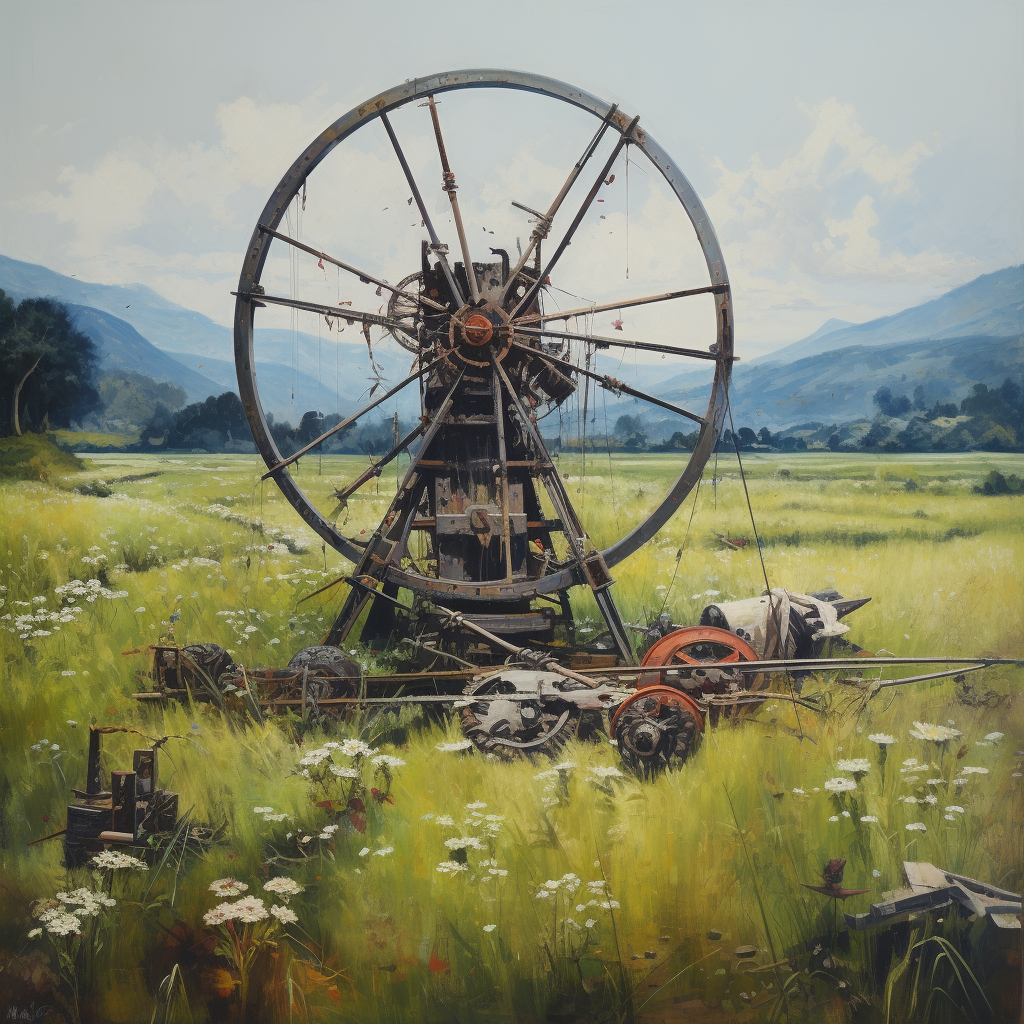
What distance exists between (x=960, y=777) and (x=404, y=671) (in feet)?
10.2

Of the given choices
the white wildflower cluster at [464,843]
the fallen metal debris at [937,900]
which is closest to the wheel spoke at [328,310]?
the white wildflower cluster at [464,843]

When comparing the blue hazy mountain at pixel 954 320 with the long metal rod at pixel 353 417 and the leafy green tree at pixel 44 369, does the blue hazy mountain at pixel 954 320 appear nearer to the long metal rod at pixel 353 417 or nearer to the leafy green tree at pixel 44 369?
the long metal rod at pixel 353 417

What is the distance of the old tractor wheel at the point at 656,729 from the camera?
12.7 ft

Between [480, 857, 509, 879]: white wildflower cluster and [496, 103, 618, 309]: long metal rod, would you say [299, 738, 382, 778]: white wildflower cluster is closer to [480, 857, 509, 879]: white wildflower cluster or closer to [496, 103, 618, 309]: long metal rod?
[480, 857, 509, 879]: white wildflower cluster

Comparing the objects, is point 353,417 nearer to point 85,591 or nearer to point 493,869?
point 85,591

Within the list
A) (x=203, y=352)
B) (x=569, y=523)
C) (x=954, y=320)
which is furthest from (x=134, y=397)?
(x=954, y=320)

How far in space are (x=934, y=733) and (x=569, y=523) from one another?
7.35 feet

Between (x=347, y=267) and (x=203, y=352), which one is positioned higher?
(x=347, y=267)

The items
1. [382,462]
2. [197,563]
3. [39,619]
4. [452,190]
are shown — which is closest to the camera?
[39,619]

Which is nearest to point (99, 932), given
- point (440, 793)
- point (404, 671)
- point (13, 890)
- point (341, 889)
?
point (13, 890)

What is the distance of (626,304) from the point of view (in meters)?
4.70

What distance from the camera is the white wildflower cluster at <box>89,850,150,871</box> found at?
336cm

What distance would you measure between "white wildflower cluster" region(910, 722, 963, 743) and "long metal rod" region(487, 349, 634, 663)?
1584mm

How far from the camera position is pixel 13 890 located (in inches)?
142
